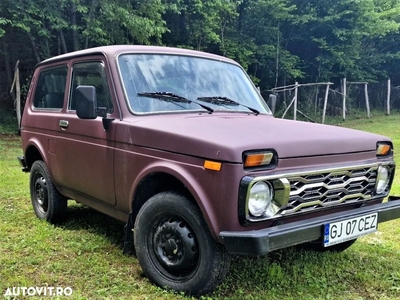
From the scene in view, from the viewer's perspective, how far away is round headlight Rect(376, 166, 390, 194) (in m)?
3.20

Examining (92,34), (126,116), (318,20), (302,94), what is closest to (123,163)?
(126,116)

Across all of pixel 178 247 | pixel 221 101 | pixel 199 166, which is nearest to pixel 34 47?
pixel 221 101

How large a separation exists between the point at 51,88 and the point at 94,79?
114 cm

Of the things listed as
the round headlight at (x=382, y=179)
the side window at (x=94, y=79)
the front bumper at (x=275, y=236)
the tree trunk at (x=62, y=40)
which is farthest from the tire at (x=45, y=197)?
the tree trunk at (x=62, y=40)

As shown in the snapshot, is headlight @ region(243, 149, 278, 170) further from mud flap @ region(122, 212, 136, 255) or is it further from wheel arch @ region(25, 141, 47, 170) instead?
wheel arch @ region(25, 141, 47, 170)

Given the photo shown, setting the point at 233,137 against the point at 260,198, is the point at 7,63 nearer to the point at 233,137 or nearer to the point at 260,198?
the point at 233,137

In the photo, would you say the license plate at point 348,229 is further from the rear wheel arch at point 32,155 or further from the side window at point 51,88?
the rear wheel arch at point 32,155

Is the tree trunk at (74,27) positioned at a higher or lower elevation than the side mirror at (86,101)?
higher

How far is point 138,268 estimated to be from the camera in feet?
11.1

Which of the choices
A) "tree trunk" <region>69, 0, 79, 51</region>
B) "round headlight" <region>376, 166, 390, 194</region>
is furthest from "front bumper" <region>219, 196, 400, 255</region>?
"tree trunk" <region>69, 0, 79, 51</region>

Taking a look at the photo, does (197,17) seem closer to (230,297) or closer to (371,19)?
(371,19)

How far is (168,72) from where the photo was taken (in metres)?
3.63

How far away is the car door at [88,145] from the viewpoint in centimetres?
346

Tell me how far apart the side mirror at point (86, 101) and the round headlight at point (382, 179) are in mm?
2388
